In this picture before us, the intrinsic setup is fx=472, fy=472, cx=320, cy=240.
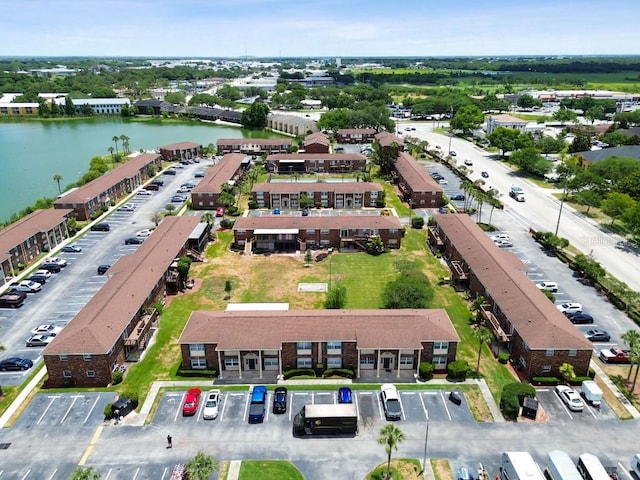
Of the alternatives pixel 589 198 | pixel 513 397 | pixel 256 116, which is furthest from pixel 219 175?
→ pixel 256 116

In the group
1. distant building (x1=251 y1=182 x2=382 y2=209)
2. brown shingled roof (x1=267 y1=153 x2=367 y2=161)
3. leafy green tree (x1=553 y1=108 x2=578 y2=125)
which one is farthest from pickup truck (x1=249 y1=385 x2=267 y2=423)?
leafy green tree (x1=553 y1=108 x2=578 y2=125)

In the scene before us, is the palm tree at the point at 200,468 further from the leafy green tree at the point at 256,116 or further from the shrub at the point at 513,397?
the leafy green tree at the point at 256,116

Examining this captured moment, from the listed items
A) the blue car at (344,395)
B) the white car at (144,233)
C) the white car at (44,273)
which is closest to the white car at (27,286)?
the white car at (44,273)

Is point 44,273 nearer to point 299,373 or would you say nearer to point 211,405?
point 211,405

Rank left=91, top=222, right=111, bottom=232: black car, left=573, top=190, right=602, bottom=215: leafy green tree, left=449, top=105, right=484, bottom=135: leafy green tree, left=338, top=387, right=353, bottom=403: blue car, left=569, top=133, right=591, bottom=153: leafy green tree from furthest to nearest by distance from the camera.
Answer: left=449, top=105, right=484, bottom=135: leafy green tree < left=569, top=133, right=591, bottom=153: leafy green tree < left=573, top=190, right=602, bottom=215: leafy green tree < left=91, top=222, right=111, bottom=232: black car < left=338, top=387, right=353, bottom=403: blue car

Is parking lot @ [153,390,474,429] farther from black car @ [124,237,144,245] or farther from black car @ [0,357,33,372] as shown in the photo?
black car @ [124,237,144,245]
